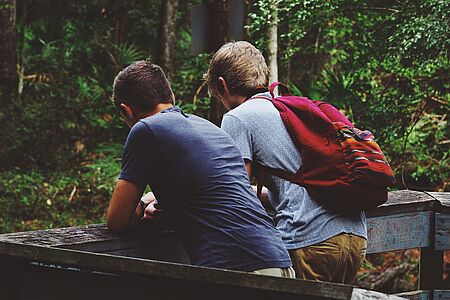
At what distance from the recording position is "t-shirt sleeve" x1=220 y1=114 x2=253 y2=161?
335 centimetres

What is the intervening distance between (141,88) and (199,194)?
576 millimetres

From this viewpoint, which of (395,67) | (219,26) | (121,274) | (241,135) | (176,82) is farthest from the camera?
(176,82)

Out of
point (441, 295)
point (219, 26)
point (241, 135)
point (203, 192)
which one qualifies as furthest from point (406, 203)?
point (219, 26)

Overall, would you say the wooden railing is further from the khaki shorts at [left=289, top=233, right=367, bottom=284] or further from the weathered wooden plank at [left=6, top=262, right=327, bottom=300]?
the khaki shorts at [left=289, top=233, right=367, bottom=284]

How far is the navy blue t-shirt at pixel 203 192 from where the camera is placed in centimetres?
290

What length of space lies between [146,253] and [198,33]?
4.65 metres

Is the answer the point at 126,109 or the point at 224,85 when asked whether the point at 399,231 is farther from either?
the point at 126,109

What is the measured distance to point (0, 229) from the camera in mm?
11000

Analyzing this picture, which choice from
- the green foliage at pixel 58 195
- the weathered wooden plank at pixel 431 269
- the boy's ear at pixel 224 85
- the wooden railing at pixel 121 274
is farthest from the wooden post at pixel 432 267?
the green foliage at pixel 58 195

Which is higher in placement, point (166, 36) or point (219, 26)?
point (219, 26)

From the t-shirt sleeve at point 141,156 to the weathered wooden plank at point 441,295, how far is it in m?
1.74

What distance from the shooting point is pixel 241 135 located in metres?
3.37

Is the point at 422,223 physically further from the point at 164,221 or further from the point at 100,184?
the point at 100,184

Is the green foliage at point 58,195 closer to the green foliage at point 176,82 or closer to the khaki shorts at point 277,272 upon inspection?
the green foliage at point 176,82
